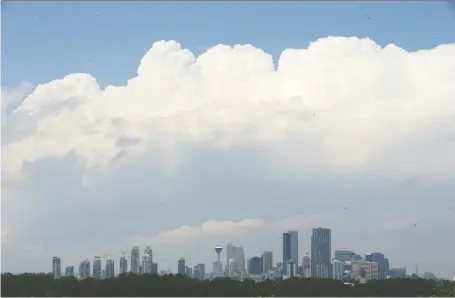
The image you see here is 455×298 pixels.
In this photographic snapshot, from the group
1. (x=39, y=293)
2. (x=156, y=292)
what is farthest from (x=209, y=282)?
(x=39, y=293)

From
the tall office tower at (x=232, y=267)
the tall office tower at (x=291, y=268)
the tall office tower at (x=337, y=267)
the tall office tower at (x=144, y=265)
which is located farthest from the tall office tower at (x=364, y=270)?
the tall office tower at (x=144, y=265)

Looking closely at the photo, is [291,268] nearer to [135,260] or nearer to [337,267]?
[337,267]

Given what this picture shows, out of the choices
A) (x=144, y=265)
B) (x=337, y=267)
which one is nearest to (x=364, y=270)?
(x=337, y=267)

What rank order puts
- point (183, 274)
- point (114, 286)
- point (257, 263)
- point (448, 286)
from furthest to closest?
point (257, 263) → point (448, 286) → point (183, 274) → point (114, 286)

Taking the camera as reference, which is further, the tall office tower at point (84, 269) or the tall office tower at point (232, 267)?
the tall office tower at point (232, 267)

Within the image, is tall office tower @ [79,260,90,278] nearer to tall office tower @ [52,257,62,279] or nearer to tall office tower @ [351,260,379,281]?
tall office tower @ [52,257,62,279]

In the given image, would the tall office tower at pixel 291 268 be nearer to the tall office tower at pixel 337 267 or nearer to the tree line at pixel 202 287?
the tall office tower at pixel 337 267

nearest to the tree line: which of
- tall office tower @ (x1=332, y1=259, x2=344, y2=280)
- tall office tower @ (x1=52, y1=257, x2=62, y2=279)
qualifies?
tall office tower @ (x1=52, y1=257, x2=62, y2=279)

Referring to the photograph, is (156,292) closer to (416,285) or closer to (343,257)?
(416,285)
